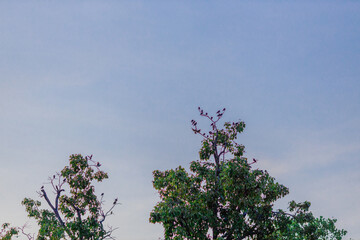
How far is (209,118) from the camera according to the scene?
77.2 feet

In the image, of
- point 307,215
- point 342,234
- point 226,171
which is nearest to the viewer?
point 226,171

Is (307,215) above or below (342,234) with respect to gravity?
below

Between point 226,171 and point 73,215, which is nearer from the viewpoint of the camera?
point 226,171

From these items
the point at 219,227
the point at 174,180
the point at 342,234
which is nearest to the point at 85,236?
the point at 174,180

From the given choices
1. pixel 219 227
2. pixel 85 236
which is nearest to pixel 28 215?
pixel 85 236

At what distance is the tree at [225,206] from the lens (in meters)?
20.2

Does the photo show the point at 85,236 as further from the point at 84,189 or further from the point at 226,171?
the point at 226,171

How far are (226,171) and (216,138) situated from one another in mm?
3984

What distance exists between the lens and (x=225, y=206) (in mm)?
21484

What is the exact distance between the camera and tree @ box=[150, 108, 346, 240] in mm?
20188

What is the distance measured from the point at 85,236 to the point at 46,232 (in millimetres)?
2184

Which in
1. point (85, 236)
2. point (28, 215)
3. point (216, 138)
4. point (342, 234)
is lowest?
point (85, 236)

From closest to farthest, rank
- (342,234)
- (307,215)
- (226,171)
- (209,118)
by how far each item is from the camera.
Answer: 1. (226,171)
2. (307,215)
3. (209,118)
4. (342,234)

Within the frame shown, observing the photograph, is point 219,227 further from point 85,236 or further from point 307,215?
point 85,236
